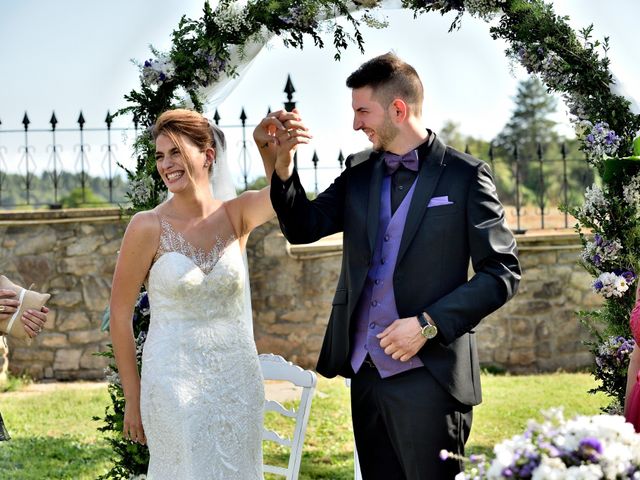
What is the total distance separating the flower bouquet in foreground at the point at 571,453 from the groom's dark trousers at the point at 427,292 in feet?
3.67

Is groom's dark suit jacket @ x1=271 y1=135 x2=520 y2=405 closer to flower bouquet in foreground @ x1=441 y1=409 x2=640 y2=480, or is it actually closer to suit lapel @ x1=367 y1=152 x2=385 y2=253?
suit lapel @ x1=367 y1=152 x2=385 y2=253

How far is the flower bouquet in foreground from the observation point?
2.05 meters

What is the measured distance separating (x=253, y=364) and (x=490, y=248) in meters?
1.21

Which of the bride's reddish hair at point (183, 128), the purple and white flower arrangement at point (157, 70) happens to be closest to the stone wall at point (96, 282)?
the purple and white flower arrangement at point (157, 70)

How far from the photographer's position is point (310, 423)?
793cm

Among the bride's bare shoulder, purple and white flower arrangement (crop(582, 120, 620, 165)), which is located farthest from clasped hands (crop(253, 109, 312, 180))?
purple and white flower arrangement (crop(582, 120, 620, 165))

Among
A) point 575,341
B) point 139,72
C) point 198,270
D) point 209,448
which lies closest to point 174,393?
point 209,448

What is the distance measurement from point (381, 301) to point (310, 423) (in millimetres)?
4684

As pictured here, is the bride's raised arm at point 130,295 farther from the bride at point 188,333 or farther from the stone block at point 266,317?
the stone block at point 266,317

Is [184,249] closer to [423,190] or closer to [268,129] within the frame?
[268,129]

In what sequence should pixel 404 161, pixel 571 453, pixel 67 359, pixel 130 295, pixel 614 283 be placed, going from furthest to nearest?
pixel 67 359 → pixel 614 283 → pixel 130 295 → pixel 404 161 → pixel 571 453

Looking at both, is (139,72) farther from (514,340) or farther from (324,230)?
(514,340)

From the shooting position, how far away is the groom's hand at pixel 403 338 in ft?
10.6

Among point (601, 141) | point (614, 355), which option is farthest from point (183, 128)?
point (614, 355)
